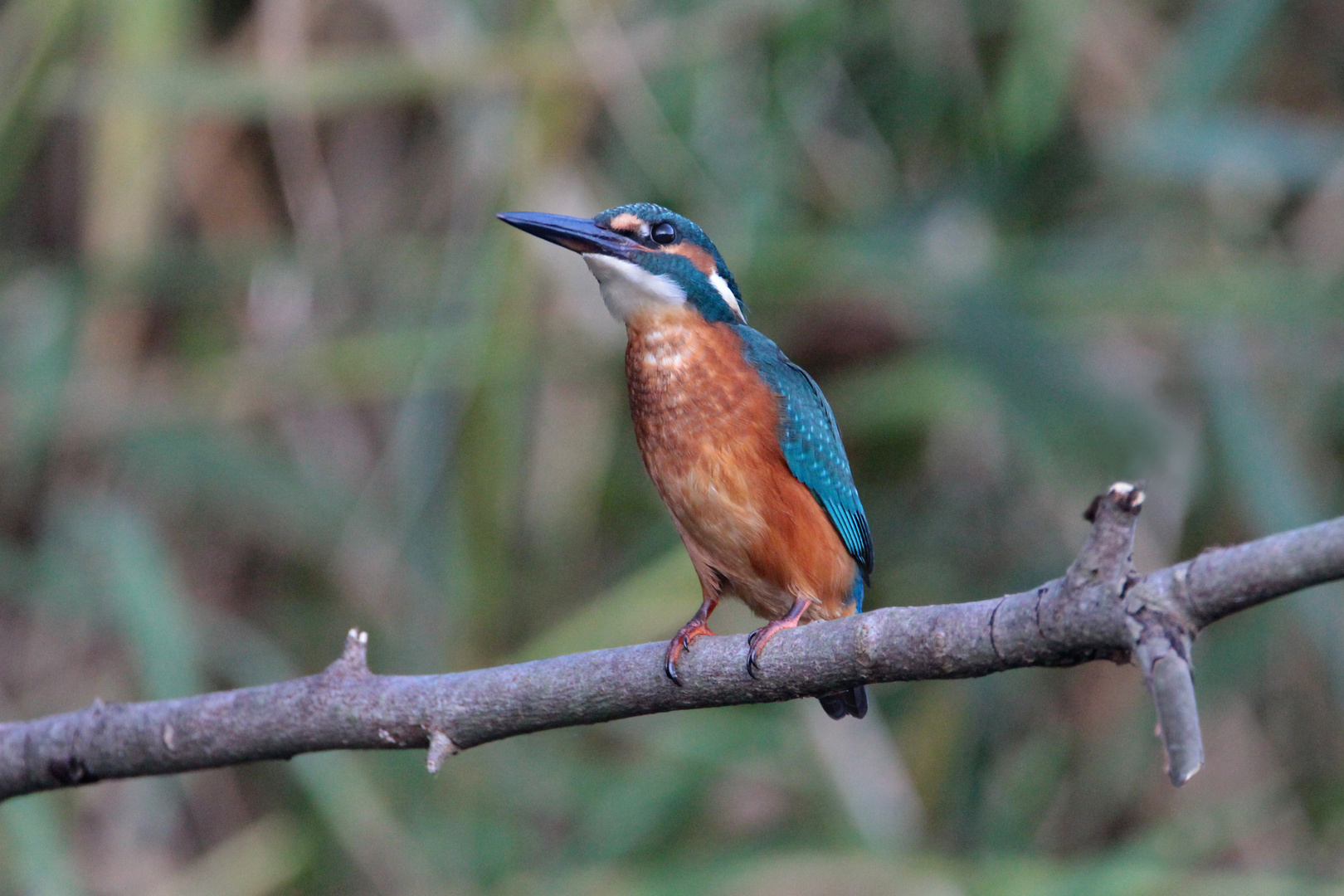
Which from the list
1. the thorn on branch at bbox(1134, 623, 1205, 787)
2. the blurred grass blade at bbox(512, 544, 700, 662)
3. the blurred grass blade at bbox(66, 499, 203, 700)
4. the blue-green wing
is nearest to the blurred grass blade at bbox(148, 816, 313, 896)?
the blurred grass blade at bbox(66, 499, 203, 700)

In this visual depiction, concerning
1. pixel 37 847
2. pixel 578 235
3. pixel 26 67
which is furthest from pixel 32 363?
pixel 578 235

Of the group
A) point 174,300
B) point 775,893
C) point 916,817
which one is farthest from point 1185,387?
point 174,300

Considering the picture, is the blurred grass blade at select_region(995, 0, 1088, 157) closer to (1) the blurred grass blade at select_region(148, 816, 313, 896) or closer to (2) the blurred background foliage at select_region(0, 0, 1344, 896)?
(2) the blurred background foliage at select_region(0, 0, 1344, 896)

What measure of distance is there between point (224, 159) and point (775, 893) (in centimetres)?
280

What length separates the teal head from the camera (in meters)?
2.38

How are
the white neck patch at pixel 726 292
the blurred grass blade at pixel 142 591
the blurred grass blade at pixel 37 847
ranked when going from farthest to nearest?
the blurred grass blade at pixel 142 591
the blurred grass blade at pixel 37 847
the white neck patch at pixel 726 292

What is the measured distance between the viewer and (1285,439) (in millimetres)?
3764

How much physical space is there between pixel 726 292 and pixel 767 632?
3.06 feet

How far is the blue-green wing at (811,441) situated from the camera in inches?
95.5

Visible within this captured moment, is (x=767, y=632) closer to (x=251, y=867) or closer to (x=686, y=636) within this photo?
(x=686, y=636)

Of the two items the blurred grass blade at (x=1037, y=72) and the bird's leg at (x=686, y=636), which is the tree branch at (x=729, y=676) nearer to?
the bird's leg at (x=686, y=636)

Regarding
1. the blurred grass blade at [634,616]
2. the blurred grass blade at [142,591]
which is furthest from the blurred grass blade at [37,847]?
the blurred grass blade at [634,616]

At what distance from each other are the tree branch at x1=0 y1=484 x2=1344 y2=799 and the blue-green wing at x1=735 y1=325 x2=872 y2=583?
0.61 metres

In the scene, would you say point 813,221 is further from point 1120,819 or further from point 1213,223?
point 1120,819
